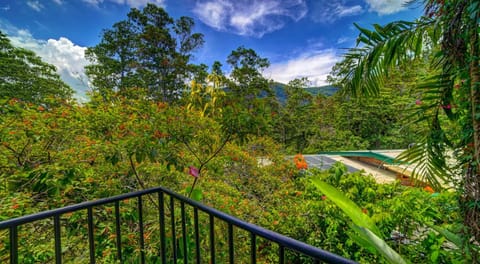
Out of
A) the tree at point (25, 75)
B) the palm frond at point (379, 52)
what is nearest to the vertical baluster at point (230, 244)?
the palm frond at point (379, 52)

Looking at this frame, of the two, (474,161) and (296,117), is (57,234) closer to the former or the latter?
(474,161)

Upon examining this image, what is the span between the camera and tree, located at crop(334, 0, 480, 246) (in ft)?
4.55

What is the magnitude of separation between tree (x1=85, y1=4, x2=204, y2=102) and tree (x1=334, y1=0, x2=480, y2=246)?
430 inches

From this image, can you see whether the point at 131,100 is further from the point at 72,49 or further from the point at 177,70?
the point at 177,70

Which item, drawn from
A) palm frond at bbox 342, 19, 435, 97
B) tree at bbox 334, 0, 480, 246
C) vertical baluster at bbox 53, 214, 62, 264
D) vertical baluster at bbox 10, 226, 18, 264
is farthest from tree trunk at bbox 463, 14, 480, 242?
vertical baluster at bbox 10, 226, 18, 264

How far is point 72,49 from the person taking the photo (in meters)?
6.73

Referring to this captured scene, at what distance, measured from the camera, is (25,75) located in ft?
31.0

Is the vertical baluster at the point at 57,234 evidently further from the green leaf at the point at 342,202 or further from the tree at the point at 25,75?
the tree at the point at 25,75

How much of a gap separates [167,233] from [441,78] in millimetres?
Answer: 2936

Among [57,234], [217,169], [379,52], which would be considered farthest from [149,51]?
[57,234]

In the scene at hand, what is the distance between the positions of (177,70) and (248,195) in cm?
1044

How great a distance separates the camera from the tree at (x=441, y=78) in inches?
54.6

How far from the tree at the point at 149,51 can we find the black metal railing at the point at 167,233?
10.2 m

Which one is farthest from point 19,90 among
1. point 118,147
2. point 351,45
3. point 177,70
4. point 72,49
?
point 351,45
